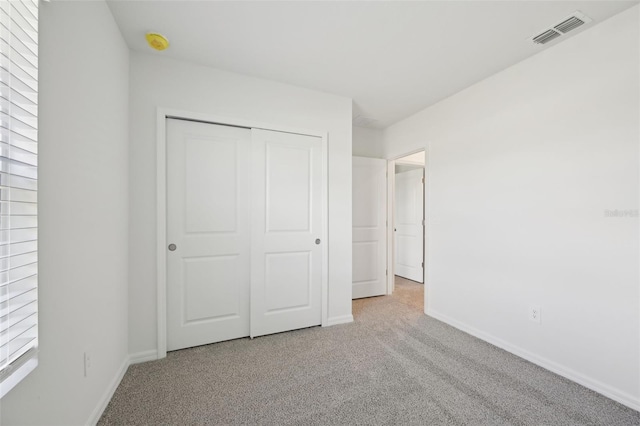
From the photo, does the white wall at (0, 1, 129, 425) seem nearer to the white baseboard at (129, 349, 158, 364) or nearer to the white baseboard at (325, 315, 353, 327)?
the white baseboard at (129, 349, 158, 364)

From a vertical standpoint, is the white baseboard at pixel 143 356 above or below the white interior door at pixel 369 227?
below

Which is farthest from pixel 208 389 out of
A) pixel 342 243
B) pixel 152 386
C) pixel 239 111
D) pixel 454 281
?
pixel 454 281

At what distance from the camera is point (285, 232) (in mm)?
2586

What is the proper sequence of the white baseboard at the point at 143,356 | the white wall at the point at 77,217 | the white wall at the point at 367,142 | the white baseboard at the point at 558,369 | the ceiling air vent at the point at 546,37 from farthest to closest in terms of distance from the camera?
the white wall at the point at 367,142
the white baseboard at the point at 143,356
the ceiling air vent at the point at 546,37
the white baseboard at the point at 558,369
the white wall at the point at 77,217

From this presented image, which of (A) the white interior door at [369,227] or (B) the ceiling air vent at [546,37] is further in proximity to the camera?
(A) the white interior door at [369,227]

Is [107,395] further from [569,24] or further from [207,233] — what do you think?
[569,24]

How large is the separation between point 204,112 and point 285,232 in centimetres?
132

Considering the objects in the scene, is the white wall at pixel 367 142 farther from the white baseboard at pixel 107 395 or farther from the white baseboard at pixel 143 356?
the white baseboard at pixel 107 395

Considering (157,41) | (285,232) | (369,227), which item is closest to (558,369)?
(369,227)

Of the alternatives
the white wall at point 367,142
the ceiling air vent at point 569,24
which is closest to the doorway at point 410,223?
the white wall at point 367,142

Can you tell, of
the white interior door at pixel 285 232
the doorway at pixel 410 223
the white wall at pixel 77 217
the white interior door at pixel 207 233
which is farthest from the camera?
the doorway at pixel 410 223

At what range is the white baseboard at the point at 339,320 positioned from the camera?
2.75 m

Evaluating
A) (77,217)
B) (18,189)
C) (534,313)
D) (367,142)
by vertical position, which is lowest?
(534,313)

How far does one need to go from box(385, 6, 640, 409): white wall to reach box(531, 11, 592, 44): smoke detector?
0.12 m
